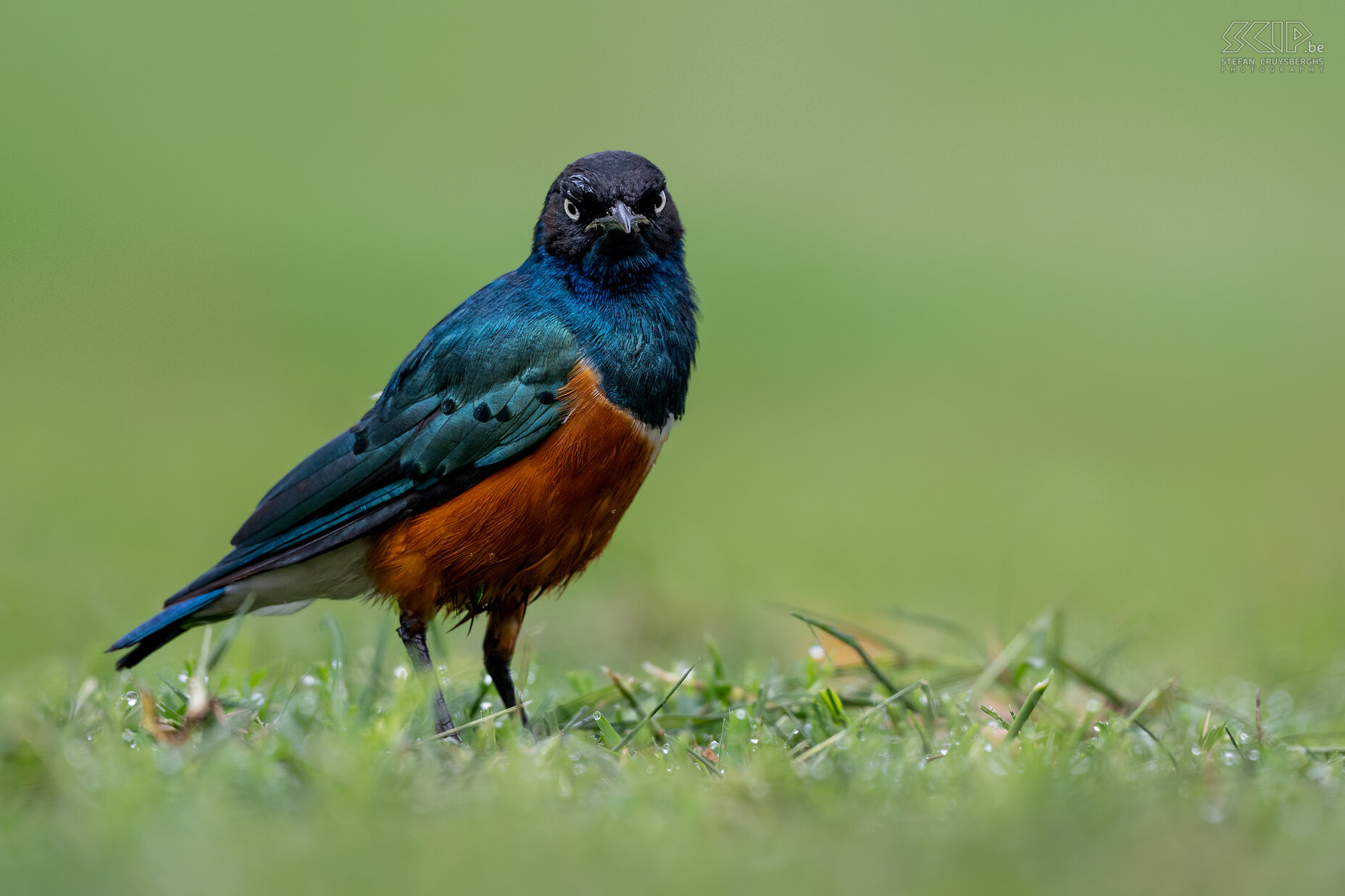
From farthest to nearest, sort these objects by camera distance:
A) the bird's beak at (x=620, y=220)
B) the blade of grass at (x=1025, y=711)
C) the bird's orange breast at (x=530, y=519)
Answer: the bird's beak at (x=620, y=220) < the bird's orange breast at (x=530, y=519) < the blade of grass at (x=1025, y=711)

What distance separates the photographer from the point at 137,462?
1027cm

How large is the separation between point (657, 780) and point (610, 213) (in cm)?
204

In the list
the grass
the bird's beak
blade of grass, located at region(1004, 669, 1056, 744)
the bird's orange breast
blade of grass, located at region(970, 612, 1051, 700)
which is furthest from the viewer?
the bird's beak

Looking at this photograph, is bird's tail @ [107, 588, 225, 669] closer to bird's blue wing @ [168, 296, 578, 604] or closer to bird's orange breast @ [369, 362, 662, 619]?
bird's blue wing @ [168, 296, 578, 604]

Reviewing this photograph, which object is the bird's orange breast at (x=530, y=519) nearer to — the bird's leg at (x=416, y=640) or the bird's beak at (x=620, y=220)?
the bird's leg at (x=416, y=640)

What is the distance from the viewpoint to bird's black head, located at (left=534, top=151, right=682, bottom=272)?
4.82 meters

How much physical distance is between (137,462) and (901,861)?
8510mm

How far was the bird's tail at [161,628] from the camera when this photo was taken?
481cm

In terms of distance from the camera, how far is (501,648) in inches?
198

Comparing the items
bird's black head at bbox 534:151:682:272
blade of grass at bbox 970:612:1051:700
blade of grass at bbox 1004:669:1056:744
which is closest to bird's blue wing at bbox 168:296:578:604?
bird's black head at bbox 534:151:682:272

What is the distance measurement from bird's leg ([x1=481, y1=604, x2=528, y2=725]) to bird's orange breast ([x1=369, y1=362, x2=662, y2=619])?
0.54ft

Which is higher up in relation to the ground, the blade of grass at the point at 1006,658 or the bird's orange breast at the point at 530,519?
the bird's orange breast at the point at 530,519

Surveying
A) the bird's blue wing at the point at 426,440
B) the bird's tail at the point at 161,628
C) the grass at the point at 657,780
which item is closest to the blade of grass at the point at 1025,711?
the grass at the point at 657,780

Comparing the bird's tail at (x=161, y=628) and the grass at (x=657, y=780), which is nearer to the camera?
the grass at (x=657, y=780)
